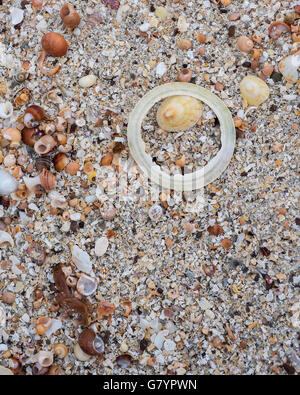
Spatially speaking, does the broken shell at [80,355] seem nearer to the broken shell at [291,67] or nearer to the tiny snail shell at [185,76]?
the tiny snail shell at [185,76]

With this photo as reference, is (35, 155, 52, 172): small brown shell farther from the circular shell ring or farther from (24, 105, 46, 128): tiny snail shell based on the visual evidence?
the circular shell ring

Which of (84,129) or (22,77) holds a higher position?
(22,77)

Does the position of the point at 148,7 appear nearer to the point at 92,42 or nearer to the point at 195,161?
the point at 92,42

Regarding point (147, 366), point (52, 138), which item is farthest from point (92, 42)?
point (147, 366)

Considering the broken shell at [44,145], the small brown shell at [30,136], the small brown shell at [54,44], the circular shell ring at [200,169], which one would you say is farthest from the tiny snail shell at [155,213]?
the small brown shell at [54,44]

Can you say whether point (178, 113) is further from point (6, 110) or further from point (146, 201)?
point (6, 110)
